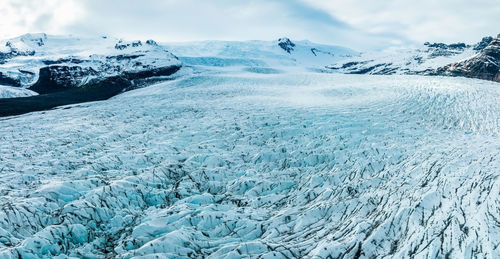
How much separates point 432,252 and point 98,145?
1508cm

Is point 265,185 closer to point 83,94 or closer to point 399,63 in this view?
point 83,94

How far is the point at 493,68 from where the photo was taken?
101750mm

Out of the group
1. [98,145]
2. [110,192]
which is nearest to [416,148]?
[110,192]

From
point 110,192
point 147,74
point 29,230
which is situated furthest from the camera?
point 147,74

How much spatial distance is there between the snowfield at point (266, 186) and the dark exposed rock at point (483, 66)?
357 feet

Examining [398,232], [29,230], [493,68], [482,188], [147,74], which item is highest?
[493,68]

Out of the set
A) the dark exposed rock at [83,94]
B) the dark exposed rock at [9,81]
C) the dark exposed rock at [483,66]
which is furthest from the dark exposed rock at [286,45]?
the dark exposed rock at [83,94]

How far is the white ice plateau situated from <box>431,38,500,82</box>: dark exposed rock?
355 ft

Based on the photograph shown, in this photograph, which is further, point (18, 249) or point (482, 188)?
point (482, 188)

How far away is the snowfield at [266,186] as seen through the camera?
6.88 m

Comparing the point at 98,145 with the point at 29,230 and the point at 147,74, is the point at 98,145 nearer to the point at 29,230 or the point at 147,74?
the point at 29,230

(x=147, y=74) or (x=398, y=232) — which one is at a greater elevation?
(x=147, y=74)

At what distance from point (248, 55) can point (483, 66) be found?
98389 millimetres

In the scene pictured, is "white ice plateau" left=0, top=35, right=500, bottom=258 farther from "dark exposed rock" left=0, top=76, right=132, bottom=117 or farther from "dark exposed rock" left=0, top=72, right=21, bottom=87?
"dark exposed rock" left=0, top=72, right=21, bottom=87
